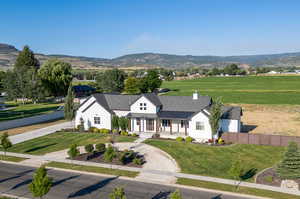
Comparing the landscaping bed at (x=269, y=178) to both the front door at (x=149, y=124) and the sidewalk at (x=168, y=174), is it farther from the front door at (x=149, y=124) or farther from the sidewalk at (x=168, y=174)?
the front door at (x=149, y=124)

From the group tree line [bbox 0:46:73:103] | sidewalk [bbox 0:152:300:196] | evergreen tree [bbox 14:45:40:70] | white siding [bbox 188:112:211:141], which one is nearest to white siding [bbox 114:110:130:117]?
white siding [bbox 188:112:211:141]

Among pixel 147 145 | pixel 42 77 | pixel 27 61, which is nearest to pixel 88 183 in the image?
pixel 147 145

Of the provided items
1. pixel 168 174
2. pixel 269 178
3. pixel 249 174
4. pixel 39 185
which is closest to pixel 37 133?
pixel 168 174

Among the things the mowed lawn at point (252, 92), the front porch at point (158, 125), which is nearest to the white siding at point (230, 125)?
the front porch at point (158, 125)

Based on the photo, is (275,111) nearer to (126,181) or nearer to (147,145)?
(147,145)

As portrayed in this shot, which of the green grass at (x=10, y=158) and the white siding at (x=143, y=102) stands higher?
the white siding at (x=143, y=102)
